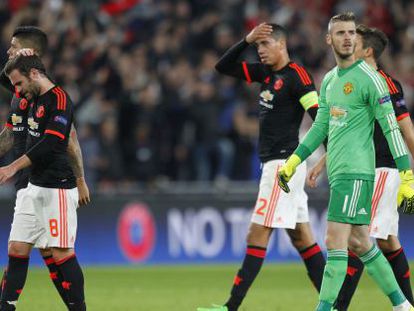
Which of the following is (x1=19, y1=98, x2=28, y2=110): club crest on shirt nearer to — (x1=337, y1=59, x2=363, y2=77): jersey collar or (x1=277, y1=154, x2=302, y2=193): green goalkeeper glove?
(x1=277, y1=154, x2=302, y2=193): green goalkeeper glove

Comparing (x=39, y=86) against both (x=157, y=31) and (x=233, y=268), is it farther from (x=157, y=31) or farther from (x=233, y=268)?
(x=157, y=31)

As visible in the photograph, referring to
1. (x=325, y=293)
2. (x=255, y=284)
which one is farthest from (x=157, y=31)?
(x=325, y=293)

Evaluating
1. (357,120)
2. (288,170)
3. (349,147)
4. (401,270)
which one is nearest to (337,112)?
(357,120)

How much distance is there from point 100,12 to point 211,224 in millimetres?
4979

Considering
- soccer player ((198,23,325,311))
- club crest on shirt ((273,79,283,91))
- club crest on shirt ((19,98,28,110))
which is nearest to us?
club crest on shirt ((19,98,28,110))

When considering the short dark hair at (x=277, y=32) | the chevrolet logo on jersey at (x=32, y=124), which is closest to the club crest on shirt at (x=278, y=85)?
the short dark hair at (x=277, y=32)

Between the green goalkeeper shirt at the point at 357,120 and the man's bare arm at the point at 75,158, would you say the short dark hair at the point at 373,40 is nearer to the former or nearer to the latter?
the green goalkeeper shirt at the point at 357,120

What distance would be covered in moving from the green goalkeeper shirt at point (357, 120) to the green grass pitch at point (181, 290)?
258 centimetres

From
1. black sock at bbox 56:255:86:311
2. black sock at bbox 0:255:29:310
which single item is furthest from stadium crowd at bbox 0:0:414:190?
black sock at bbox 56:255:86:311

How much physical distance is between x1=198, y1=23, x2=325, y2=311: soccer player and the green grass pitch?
821mm

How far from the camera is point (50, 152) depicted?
8.63 metres

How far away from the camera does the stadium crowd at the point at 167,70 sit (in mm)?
17734

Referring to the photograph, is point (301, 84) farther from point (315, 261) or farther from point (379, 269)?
point (379, 269)

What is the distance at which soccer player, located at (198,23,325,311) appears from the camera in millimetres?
10000
